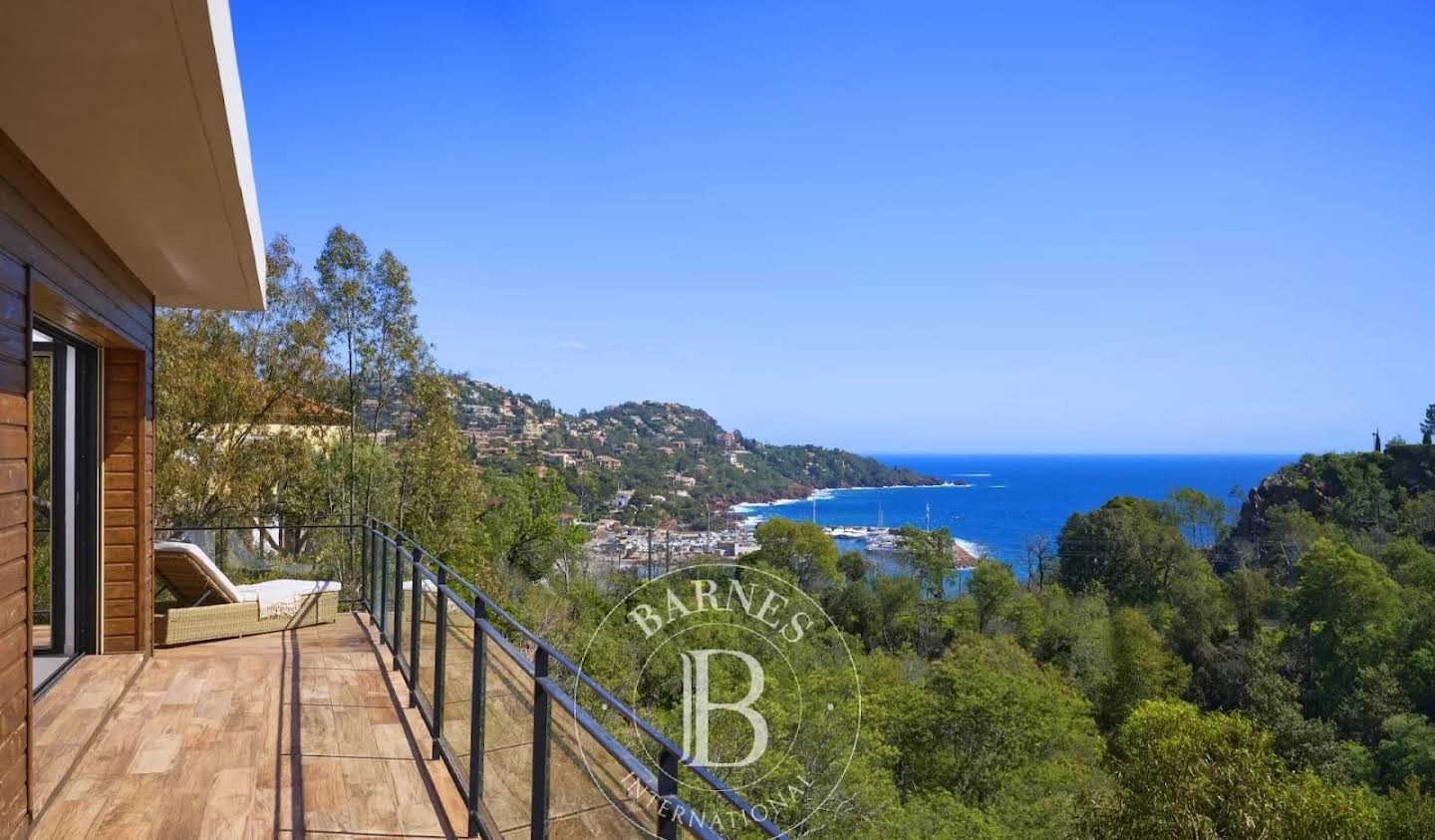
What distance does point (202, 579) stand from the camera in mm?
6496

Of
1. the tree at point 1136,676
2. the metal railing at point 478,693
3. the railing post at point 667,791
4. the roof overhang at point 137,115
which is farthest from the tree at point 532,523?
the railing post at point 667,791

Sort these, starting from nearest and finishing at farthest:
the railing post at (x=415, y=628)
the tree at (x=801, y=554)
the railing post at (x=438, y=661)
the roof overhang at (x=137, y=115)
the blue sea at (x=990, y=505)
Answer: the roof overhang at (x=137, y=115) → the railing post at (x=438, y=661) → the railing post at (x=415, y=628) → the tree at (x=801, y=554) → the blue sea at (x=990, y=505)

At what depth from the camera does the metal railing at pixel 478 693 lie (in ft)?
5.14

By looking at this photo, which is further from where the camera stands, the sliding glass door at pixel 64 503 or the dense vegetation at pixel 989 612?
the dense vegetation at pixel 989 612

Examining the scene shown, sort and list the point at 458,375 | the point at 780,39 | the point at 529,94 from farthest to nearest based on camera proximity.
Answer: the point at 458,375
the point at 529,94
the point at 780,39

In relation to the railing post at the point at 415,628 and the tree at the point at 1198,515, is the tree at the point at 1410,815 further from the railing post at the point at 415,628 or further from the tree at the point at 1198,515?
the tree at the point at 1198,515

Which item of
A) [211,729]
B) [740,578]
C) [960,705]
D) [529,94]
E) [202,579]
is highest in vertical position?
[529,94]

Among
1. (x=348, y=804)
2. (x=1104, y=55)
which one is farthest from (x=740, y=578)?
(x=348, y=804)

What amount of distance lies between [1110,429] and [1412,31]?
188 ft

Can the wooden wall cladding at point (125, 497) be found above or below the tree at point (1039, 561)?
above

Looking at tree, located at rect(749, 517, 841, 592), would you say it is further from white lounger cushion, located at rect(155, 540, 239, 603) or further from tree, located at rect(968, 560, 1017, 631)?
white lounger cushion, located at rect(155, 540, 239, 603)

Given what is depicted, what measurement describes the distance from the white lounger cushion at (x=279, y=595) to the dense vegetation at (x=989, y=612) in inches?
97.5

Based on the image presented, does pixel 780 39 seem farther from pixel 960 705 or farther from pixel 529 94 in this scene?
pixel 960 705

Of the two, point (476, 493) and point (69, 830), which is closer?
point (69, 830)
